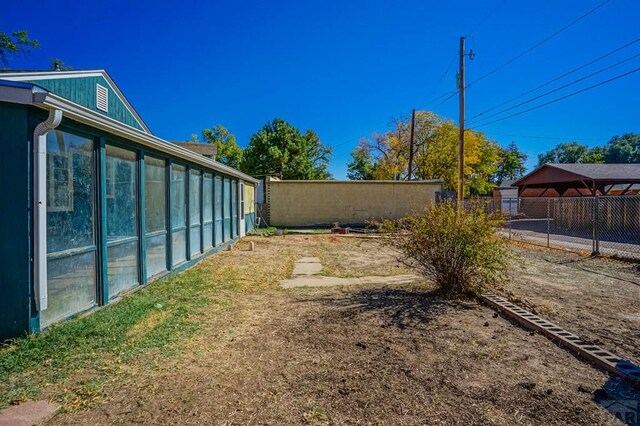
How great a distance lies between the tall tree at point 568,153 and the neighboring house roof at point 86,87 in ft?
201

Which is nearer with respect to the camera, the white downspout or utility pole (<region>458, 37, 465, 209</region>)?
the white downspout

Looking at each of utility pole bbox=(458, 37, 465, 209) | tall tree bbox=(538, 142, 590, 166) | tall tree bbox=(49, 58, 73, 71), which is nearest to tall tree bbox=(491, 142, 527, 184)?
tall tree bbox=(538, 142, 590, 166)

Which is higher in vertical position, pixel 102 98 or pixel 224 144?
pixel 224 144

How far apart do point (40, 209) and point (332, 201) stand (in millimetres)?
16130

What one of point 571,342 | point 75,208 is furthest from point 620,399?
point 75,208

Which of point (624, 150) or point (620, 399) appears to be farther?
point (624, 150)

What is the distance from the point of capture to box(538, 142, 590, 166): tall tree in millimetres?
57438

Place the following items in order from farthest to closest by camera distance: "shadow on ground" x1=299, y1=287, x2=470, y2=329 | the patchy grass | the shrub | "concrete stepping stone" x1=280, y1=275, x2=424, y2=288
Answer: "concrete stepping stone" x1=280, y1=275, x2=424, y2=288
the shrub
"shadow on ground" x1=299, y1=287, x2=470, y2=329
the patchy grass

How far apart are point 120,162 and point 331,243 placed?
8.38m

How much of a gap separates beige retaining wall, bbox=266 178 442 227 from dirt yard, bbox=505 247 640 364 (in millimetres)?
10776

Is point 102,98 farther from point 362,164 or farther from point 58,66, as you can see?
point 362,164

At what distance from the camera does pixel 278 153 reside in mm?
31250

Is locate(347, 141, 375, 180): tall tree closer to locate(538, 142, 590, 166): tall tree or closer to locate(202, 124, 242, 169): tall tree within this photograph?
locate(202, 124, 242, 169): tall tree

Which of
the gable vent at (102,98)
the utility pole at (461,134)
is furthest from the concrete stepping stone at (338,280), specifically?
the gable vent at (102,98)
